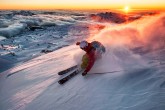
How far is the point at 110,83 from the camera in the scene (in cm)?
520

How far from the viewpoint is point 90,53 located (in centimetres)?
636

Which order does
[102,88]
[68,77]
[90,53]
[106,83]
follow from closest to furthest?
1. [102,88]
2. [106,83]
3. [68,77]
4. [90,53]

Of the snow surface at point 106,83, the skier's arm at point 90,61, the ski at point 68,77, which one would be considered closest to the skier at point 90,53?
the skier's arm at point 90,61

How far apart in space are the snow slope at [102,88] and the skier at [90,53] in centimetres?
18

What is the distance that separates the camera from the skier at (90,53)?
6.25 metres


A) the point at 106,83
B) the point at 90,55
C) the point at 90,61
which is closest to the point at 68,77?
the point at 90,61

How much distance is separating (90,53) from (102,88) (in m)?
1.48

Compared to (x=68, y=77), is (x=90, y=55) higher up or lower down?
higher up

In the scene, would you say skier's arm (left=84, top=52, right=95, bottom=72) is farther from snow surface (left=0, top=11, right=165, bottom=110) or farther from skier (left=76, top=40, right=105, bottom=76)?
snow surface (left=0, top=11, right=165, bottom=110)

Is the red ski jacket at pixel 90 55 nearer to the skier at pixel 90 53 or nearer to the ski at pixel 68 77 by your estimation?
the skier at pixel 90 53

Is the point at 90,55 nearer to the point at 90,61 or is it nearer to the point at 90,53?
the point at 90,53

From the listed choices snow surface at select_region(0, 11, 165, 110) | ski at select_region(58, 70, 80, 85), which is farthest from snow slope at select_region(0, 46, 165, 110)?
ski at select_region(58, 70, 80, 85)

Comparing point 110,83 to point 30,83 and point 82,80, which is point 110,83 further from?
point 30,83

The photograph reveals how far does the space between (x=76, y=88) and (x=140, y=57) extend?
6.77 feet
